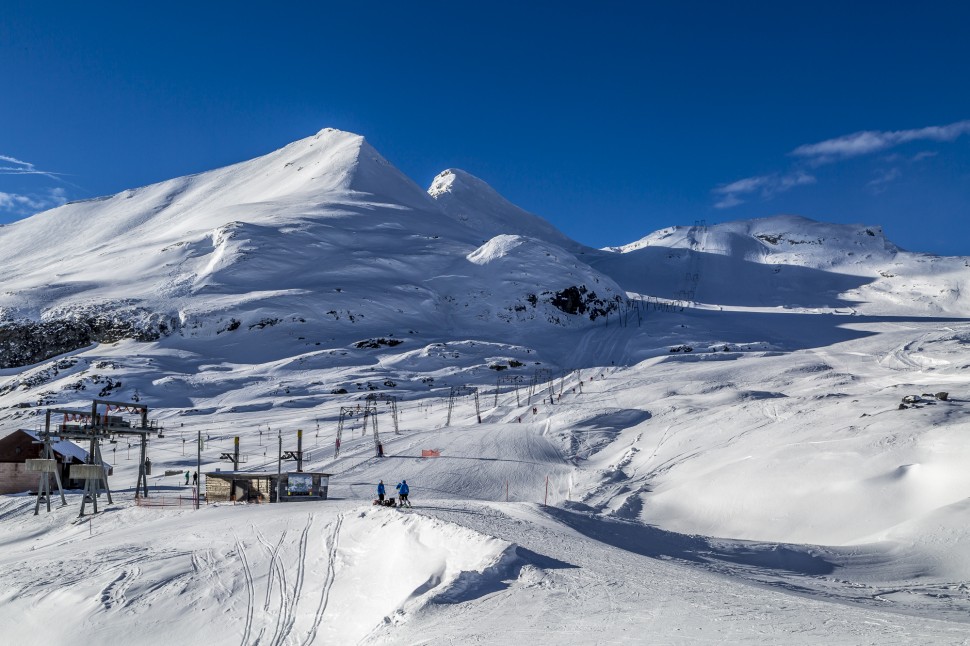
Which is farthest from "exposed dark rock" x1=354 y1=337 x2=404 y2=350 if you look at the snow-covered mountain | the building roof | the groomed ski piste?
the building roof

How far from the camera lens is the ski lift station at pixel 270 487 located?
99.8 feet

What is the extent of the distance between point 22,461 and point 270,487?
67.7 ft

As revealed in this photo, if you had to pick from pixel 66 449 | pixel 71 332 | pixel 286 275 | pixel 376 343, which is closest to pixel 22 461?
pixel 66 449

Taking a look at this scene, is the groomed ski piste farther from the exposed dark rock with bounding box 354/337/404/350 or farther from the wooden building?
the wooden building

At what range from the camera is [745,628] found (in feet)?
36.4

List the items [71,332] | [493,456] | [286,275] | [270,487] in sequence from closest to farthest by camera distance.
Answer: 1. [270,487]
2. [493,456]
3. [71,332]
4. [286,275]

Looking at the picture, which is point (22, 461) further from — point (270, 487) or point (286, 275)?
Answer: point (286, 275)

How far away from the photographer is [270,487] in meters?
30.4

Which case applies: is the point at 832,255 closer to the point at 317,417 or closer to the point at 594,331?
the point at 594,331

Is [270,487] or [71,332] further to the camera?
[71,332]

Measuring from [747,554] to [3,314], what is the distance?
101305 mm

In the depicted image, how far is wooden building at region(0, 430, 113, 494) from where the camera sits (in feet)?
137

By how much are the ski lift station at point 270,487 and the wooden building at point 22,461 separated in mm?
15731

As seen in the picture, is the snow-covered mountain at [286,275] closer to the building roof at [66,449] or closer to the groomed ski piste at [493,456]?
the groomed ski piste at [493,456]
